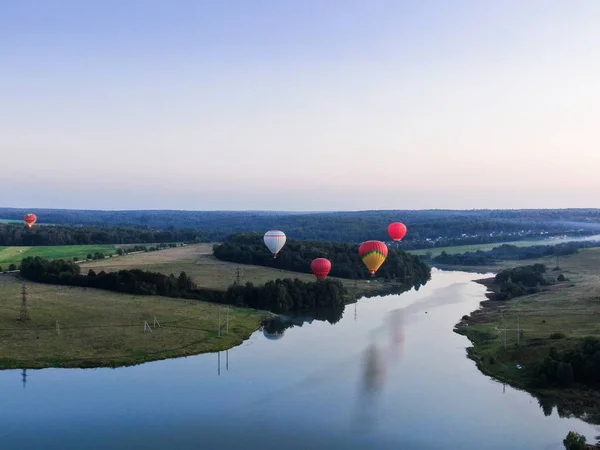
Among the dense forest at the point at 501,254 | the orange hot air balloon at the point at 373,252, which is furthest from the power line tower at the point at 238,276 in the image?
the dense forest at the point at 501,254

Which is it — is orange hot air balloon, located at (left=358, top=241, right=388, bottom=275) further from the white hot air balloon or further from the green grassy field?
the green grassy field

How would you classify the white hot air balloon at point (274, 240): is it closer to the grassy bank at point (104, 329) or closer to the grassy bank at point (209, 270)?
the grassy bank at point (209, 270)

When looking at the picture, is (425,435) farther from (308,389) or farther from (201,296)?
(201,296)

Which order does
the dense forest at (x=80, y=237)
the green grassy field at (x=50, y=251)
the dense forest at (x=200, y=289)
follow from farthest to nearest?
1. the dense forest at (x=80, y=237)
2. the green grassy field at (x=50, y=251)
3. the dense forest at (x=200, y=289)

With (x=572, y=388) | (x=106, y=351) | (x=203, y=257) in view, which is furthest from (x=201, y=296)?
(x=572, y=388)

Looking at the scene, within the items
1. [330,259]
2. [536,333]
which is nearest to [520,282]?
[330,259]

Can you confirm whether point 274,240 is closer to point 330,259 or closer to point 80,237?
point 330,259

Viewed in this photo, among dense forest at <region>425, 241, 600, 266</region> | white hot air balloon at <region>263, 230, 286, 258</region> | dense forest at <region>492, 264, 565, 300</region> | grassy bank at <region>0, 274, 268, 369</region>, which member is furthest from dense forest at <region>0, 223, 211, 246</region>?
dense forest at <region>492, 264, 565, 300</region>
